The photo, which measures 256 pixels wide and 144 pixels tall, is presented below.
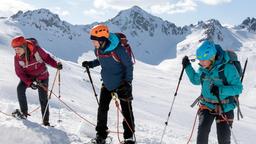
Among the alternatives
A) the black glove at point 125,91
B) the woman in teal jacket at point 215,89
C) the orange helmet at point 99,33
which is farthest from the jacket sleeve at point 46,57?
the woman in teal jacket at point 215,89

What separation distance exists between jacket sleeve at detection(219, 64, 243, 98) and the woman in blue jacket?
7.19 feet

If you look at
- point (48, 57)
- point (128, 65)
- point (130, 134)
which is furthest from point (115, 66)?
point (48, 57)

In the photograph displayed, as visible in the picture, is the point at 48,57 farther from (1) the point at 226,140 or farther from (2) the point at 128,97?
(1) the point at 226,140

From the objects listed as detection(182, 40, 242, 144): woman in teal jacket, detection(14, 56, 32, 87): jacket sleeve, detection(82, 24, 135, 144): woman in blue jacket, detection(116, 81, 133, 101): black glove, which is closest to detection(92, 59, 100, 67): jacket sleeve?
detection(82, 24, 135, 144): woman in blue jacket

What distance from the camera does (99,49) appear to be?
902 cm

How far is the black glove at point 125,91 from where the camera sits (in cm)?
900

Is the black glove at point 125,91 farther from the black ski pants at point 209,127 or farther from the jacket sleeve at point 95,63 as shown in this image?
the black ski pants at point 209,127

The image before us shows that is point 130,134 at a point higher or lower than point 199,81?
lower

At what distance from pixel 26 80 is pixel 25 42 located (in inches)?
40.5

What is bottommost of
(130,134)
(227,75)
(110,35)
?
(130,134)

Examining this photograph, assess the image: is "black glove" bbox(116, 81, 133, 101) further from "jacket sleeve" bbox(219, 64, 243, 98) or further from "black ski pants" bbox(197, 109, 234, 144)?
"jacket sleeve" bbox(219, 64, 243, 98)

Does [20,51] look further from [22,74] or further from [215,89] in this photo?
[215,89]

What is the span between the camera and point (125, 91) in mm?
9016

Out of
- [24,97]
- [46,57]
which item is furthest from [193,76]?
[24,97]
